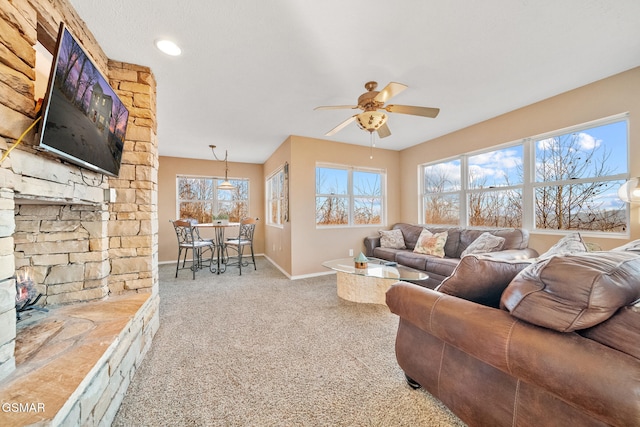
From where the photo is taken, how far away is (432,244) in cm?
377

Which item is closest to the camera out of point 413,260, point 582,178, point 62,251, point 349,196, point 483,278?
point 483,278

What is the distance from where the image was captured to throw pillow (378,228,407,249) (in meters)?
4.37

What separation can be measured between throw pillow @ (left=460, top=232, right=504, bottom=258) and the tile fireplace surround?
3.48m

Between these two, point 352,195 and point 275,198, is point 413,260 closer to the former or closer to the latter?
point 352,195

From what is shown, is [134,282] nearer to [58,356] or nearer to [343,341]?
[58,356]

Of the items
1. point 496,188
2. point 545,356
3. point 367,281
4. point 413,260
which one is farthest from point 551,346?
point 496,188

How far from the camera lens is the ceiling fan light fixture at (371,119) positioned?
87.5 inches

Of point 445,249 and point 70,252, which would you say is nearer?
point 70,252

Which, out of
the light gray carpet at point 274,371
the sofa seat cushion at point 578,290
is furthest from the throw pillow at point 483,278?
the light gray carpet at point 274,371

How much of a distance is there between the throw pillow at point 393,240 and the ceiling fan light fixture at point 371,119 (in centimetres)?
258

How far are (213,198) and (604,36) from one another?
6.47 meters

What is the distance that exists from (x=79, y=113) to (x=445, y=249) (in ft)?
13.9

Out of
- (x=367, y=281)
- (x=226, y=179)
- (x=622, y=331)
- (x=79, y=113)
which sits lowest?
(x=367, y=281)

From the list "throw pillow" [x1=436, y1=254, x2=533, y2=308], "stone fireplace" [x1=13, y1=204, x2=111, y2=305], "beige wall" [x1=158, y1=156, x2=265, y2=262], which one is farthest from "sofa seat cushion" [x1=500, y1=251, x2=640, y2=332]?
"beige wall" [x1=158, y1=156, x2=265, y2=262]
